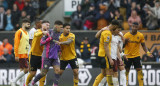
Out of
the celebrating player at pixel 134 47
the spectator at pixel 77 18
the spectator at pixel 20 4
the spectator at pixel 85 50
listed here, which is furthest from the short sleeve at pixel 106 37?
the spectator at pixel 20 4

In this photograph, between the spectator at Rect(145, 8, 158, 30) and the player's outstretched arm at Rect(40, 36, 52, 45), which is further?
the spectator at Rect(145, 8, 158, 30)

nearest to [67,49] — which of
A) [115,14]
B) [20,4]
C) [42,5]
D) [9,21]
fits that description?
[115,14]

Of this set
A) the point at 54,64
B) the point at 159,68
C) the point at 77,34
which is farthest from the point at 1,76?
the point at 159,68

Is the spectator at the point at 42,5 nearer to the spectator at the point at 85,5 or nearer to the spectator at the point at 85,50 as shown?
the spectator at the point at 85,5

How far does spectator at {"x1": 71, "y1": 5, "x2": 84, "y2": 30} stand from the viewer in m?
20.6

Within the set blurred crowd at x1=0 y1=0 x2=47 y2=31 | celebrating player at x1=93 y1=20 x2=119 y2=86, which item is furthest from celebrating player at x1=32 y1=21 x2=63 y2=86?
blurred crowd at x1=0 y1=0 x2=47 y2=31

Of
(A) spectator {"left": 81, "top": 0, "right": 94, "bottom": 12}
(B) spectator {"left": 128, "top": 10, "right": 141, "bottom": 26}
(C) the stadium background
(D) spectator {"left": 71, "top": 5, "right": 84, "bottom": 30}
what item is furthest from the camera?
(A) spectator {"left": 81, "top": 0, "right": 94, "bottom": 12}

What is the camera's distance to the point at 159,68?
18.4 metres

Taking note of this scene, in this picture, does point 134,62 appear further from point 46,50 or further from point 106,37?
point 46,50

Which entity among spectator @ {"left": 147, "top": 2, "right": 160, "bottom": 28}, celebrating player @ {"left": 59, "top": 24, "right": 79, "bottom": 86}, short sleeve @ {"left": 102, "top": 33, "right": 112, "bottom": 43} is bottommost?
celebrating player @ {"left": 59, "top": 24, "right": 79, "bottom": 86}

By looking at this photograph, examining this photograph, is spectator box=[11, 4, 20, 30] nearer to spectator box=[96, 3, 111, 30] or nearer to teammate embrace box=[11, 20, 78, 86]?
spectator box=[96, 3, 111, 30]

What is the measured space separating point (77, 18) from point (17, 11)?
317 centimetres

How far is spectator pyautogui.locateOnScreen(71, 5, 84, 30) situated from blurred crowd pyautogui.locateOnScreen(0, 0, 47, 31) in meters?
2.20

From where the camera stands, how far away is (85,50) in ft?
62.7
